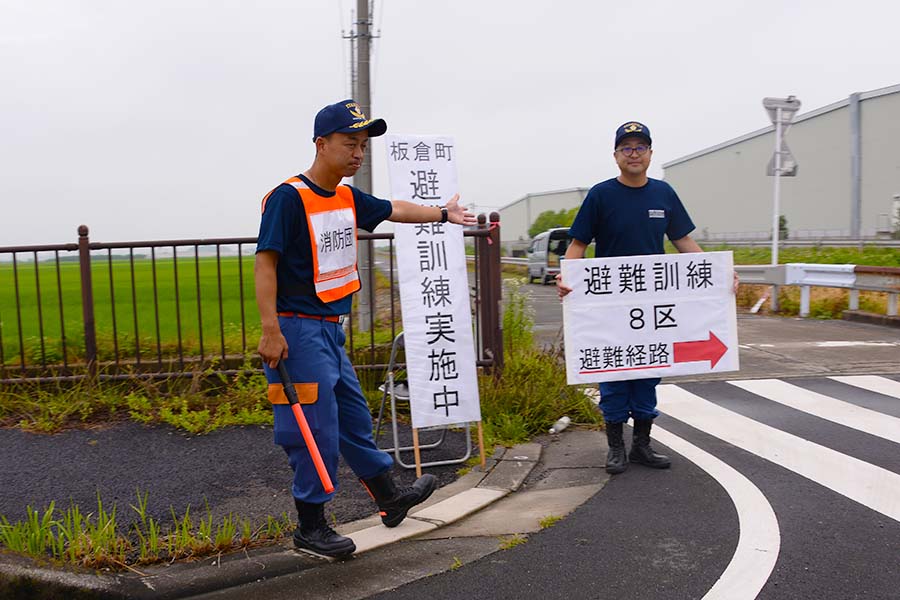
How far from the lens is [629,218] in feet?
14.5

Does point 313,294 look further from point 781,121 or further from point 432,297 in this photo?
point 781,121

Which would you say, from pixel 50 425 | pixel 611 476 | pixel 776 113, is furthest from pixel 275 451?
pixel 776 113

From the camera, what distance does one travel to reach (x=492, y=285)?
5.74 meters

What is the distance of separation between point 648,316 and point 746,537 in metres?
1.60

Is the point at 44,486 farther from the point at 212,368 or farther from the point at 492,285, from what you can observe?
the point at 492,285

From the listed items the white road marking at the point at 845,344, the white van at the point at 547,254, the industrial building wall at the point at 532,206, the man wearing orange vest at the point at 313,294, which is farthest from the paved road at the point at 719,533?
the industrial building wall at the point at 532,206

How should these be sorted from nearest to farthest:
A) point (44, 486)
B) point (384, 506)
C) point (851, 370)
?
point (384, 506) < point (44, 486) < point (851, 370)

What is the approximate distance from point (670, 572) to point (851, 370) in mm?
5384

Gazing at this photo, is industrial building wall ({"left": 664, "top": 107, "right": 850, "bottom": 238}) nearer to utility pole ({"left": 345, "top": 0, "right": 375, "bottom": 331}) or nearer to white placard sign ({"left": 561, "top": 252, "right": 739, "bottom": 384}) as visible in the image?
utility pole ({"left": 345, "top": 0, "right": 375, "bottom": 331})

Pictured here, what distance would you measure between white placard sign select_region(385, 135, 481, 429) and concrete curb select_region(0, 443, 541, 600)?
0.62 metres

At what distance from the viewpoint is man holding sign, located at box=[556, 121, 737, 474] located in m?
4.28

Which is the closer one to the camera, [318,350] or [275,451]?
[318,350]

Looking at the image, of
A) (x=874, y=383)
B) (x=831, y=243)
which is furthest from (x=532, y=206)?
(x=874, y=383)

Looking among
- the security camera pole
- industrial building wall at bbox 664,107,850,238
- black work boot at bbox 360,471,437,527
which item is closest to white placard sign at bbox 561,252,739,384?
black work boot at bbox 360,471,437,527
